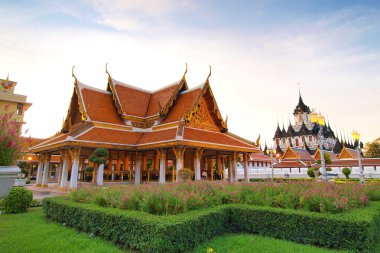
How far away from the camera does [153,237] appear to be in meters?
4.09

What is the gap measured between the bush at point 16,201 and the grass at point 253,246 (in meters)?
7.22

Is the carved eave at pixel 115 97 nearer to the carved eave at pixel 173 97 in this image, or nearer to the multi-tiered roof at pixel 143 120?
the multi-tiered roof at pixel 143 120

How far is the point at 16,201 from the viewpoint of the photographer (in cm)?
849

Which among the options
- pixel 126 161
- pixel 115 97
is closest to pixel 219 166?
pixel 126 161

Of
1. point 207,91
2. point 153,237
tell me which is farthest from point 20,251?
point 207,91

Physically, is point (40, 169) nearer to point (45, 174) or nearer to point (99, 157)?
point (45, 174)

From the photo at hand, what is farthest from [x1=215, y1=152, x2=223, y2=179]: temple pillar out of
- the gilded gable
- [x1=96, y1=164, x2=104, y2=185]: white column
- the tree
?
the tree

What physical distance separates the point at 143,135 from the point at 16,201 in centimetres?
1006

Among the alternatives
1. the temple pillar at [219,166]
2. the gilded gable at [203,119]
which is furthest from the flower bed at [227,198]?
the temple pillar at [219,166]

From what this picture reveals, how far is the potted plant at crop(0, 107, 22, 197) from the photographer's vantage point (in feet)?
29.0

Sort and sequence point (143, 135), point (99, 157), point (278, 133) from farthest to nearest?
point (278, 133) < point (143, 135) < point (99, 157)

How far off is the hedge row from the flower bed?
0.39 meters

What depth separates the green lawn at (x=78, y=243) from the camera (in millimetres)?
4609

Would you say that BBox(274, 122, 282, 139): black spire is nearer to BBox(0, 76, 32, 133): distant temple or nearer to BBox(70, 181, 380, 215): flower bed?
BBox(0, 76, 32, 133): distant temple
